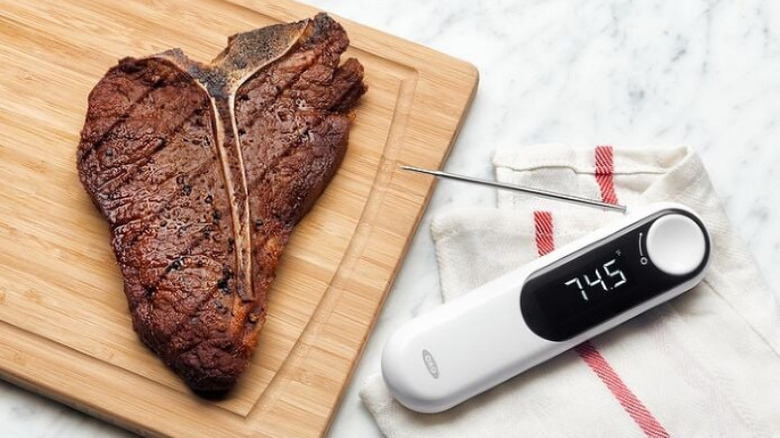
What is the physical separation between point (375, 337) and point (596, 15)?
111 cm

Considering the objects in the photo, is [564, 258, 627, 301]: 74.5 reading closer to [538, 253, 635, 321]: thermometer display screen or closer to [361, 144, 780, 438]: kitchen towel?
[538, 253, 635, 321]: thermometer display screen

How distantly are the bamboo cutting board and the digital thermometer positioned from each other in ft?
0.58

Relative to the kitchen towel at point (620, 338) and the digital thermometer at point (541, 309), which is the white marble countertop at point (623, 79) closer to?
the kitchen towel at point (620, 338)

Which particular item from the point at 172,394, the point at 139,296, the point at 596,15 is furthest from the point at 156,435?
the point at 596,15

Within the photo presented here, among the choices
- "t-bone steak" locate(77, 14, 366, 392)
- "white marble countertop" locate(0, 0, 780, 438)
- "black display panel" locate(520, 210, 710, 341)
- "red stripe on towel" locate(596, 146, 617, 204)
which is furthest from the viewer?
"white marble countertop" locate(0, 0, 780, 438)

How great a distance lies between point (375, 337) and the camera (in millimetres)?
2580

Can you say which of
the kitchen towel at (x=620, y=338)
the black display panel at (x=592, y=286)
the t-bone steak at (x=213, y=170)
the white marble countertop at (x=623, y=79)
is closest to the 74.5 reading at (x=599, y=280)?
the black display panel at (x=592, y=286)

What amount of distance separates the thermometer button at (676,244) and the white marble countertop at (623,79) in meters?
0.35

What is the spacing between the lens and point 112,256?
2.49m

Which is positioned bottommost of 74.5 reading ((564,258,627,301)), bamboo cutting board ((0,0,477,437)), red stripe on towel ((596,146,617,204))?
bamboo cutting board ((0,0,477,437))

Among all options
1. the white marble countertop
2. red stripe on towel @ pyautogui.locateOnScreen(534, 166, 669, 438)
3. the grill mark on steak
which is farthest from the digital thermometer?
the grill mark on steak

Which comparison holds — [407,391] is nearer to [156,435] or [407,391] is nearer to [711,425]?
[156,435]

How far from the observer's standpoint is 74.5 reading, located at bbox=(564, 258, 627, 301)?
2.44 meters

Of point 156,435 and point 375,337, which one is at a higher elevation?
point 375,337
